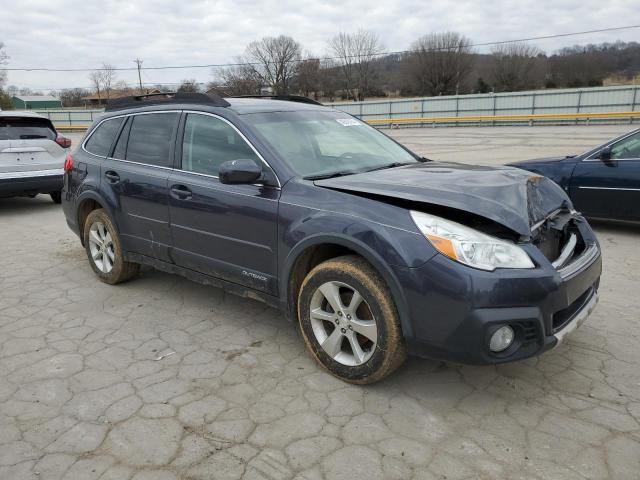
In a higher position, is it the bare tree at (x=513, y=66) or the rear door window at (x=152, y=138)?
the bare tree at (x=513, y=66)

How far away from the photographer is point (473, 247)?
2.66m

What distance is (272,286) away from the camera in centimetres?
347

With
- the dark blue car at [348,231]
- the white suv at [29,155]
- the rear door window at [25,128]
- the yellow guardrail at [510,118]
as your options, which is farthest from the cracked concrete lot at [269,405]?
the yellow guardrail at [510,118]

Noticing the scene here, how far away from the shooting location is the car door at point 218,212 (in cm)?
345

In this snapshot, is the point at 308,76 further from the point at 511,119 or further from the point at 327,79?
the point at 511,119

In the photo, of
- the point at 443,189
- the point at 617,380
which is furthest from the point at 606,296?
the point at 443,189

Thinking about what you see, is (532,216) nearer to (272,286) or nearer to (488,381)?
(488,381)

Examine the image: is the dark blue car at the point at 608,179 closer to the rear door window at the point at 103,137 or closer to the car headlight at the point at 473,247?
the car headlight at the point at 473,247

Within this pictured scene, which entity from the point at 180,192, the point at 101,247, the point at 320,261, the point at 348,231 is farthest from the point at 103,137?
the point at 348,231

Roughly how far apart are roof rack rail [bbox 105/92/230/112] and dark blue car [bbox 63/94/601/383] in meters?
0.02

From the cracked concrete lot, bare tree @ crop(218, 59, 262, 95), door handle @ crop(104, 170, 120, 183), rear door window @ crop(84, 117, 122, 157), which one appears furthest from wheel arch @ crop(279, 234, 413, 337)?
bare tree @ crop(218, 59, 262, 95)

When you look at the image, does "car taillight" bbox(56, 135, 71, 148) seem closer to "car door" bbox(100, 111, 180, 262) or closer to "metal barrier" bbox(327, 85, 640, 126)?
"car door" bbox(100, 111, 180, 262)

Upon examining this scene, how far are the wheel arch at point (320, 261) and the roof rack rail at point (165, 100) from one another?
1.41 meters

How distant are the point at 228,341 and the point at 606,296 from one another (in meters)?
3.23
